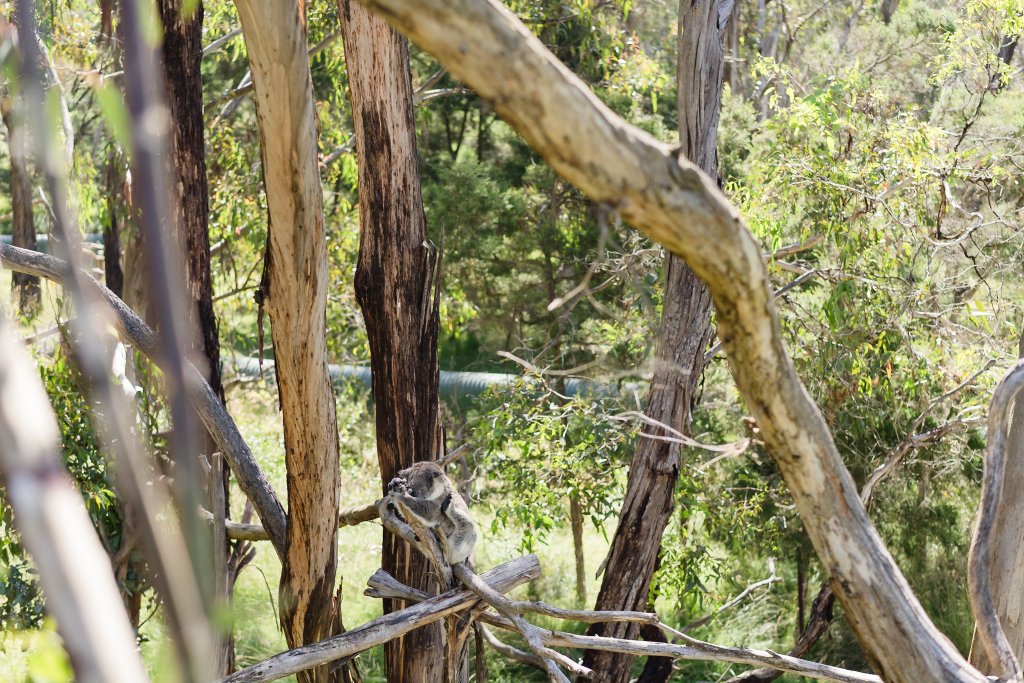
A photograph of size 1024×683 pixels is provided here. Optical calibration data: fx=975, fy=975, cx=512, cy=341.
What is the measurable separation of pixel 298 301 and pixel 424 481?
2.15 feet

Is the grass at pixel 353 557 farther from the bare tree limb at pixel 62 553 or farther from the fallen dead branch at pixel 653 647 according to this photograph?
the bare tree limb at pixel 62 553

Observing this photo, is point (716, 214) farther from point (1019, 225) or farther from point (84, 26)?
point (84, 26)

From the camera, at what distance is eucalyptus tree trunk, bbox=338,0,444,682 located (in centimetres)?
331

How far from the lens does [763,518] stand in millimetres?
6273

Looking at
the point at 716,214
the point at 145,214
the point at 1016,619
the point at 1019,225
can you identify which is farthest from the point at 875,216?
the point at 145,214

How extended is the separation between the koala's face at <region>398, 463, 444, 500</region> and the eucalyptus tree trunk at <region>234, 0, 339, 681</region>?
50cm

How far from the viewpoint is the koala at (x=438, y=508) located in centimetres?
260

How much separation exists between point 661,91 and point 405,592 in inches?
267

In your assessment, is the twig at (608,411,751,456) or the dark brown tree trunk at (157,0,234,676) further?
the dark brown tree trunk at (157,0,234,676)

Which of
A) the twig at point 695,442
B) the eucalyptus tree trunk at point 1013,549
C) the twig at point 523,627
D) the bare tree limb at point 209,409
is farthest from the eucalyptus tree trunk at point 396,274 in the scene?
the eucalyptus tree trunk at point 1013,549

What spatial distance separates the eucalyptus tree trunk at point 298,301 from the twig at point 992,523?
1742mm

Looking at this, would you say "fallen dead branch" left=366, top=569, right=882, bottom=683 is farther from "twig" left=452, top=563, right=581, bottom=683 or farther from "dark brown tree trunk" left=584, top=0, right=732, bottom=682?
"dark brown tree trunk" left=584, top=0, right=732, bottom=682

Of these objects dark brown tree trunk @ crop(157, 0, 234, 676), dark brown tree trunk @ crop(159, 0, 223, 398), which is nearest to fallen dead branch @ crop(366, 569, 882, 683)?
dark brown tree trunk @ crop(157, 0, 234, 676)

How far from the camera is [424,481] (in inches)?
105
